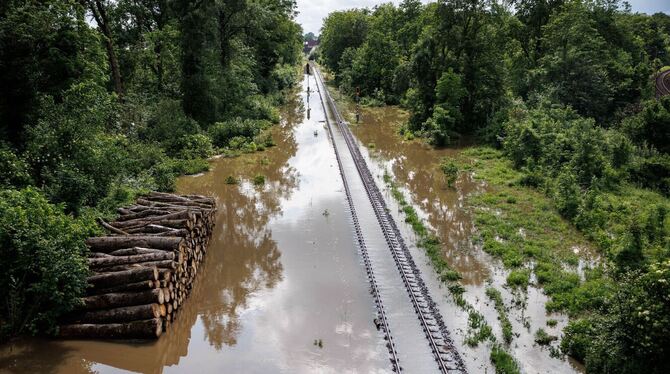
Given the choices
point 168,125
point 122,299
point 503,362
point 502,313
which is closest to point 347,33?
point 168,125

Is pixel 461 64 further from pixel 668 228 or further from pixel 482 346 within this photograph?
pixel 482 346

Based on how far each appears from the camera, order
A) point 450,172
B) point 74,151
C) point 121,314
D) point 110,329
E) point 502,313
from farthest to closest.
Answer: point 450,172, point 74,151, point 502,313, point 121,314, point 110,329

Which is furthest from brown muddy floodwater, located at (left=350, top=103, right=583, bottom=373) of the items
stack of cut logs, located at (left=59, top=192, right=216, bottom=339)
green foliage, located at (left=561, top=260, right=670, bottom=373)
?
stack of cut logs, located at (left=59, top=192, right=216, bottom=339)

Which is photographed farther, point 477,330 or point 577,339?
point 477,330

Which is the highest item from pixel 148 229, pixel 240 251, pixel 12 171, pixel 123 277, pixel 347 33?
pixel 347 33

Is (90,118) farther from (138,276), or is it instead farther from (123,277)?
(138,276)

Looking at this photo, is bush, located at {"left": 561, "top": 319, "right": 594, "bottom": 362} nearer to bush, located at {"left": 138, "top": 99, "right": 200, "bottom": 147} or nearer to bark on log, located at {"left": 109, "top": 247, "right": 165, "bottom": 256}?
bark on log, located at {"left": 109, "top": 247, "right": 165, "bottom": 256}
